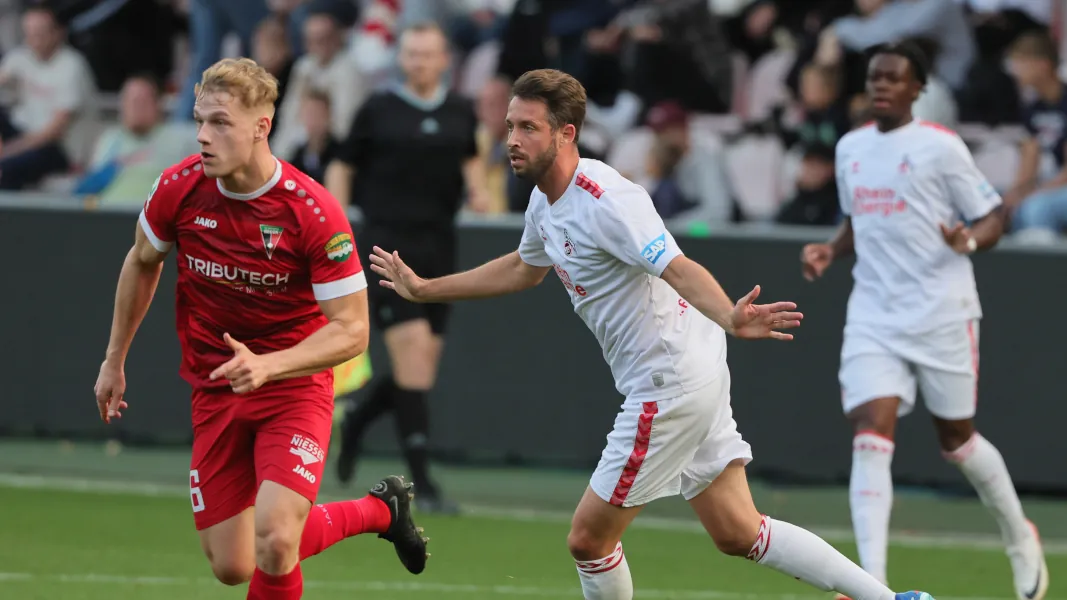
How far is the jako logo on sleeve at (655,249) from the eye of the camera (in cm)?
570

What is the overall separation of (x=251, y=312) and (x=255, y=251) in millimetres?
270

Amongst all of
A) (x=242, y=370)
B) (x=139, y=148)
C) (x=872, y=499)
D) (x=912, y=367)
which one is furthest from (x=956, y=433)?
(x=139, y=148)

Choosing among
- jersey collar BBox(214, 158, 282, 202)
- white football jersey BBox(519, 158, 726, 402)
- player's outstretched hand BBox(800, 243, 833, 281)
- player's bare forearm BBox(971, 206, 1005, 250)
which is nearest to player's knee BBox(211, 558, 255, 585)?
jersey collar BBox(214, 158, 282, 202)

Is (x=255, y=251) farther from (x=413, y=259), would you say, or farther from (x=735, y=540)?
(x=413, y=259)

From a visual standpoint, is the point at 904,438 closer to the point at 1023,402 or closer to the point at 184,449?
the point at 1023,402

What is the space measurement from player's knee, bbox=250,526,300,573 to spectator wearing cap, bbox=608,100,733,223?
6.29m

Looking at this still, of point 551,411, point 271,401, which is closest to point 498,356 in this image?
point 551,411

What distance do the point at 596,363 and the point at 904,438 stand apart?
205 centimetres

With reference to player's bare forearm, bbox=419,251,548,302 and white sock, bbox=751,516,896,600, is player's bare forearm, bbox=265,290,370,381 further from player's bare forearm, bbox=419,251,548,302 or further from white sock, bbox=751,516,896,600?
white sock, bbox=751,516,896,600

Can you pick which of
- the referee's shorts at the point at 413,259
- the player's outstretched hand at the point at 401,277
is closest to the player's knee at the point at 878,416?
the player's outstretched hand at the point at 401,277

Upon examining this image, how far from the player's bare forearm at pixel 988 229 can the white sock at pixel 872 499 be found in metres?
1.04

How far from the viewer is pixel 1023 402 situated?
10602 millimetres

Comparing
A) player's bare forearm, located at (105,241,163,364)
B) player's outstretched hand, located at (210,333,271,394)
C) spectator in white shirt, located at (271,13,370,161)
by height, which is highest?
player's outstretched hand, located at (210,333,271,394)

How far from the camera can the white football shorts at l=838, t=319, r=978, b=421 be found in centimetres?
796
